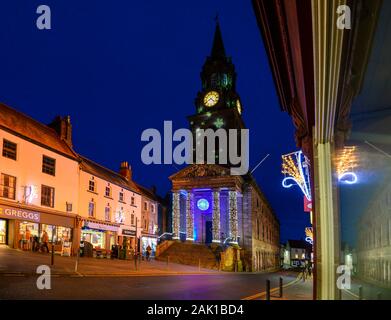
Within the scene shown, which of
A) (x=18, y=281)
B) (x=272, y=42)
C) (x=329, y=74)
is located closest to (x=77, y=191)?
(x=18, y=281)

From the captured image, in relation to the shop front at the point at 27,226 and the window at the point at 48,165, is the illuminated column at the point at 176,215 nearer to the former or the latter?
the shop front at the point at 27,226

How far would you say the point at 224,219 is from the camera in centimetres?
4888

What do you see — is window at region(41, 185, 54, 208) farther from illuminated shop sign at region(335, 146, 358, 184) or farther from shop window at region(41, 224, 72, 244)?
illuminated shop sign at region(335, 146, 358, 184)

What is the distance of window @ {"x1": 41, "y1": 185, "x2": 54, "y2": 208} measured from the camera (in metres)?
29.4

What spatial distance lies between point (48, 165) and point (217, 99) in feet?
103

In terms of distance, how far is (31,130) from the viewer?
29.8 metres

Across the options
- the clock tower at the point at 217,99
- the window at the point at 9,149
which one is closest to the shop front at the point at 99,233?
the window at the point at 9,149

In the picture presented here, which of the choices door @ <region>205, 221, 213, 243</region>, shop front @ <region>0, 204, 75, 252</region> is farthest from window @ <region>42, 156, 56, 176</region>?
door @ <region>205, 221, 213, 243</region>

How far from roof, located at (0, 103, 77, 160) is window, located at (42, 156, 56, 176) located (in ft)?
2.86

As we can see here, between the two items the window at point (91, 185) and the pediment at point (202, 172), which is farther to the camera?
the pediment at point (202, 172)

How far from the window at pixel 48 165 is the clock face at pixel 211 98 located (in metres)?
30.3

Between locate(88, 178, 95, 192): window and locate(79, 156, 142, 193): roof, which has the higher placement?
locate(79, 156, 142, 193): roof

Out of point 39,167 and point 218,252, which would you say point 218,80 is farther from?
point 39,167

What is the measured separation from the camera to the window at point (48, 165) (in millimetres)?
29856
